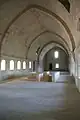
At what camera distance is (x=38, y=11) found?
54.6 ft

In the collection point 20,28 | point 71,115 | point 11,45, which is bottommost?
point 71,115

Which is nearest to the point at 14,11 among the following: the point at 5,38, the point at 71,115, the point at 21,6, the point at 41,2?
the point at 21,6

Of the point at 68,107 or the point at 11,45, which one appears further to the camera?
the point at 11,45

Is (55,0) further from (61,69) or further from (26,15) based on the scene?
(61,69)

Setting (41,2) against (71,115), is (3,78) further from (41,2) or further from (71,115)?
(71,115)

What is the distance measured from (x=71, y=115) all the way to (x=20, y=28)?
1503 cm

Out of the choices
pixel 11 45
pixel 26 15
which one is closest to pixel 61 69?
pixel 11 45

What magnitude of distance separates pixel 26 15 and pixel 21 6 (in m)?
2.18

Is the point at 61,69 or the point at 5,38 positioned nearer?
the point at 5,38

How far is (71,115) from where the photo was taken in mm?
5816

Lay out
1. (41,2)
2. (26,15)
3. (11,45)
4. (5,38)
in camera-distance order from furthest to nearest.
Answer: (11,45), (5,38), (26,15), (41,2)

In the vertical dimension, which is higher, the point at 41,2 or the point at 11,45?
the point at 41,2

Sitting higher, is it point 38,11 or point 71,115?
point 38,11

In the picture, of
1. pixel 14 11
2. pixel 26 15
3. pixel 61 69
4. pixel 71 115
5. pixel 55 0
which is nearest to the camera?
pixel 71 115
